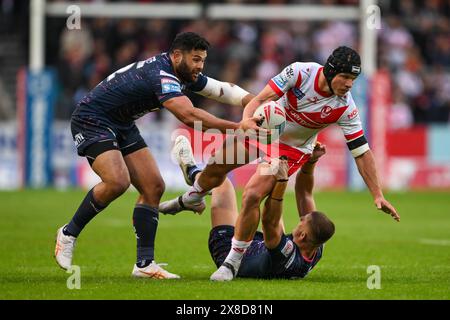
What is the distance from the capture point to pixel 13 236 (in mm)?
13094

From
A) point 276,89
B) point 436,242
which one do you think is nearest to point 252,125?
point 276,89

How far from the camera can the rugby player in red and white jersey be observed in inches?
355

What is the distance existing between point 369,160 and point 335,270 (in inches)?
50.6

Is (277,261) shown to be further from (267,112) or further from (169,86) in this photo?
(169,86)

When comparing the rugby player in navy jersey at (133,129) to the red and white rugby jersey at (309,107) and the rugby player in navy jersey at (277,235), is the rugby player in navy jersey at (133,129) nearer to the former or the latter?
the rugby player in navy jersey at (277,235)

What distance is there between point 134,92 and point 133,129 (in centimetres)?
55

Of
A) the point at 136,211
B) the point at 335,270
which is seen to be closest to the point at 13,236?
the point at 136,211

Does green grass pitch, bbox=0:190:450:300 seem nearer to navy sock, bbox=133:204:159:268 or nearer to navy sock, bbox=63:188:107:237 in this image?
navy sock, bbox=133:204:159:268

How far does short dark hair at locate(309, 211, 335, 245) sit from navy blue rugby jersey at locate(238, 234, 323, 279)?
9.3 inches

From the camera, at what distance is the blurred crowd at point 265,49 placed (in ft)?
77.1

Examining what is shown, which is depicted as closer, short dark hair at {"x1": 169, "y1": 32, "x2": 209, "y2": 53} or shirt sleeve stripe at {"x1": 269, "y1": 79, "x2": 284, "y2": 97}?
short dark hair at {"x1": 169, "y1": 32, "x2": 209, "y2": 53}

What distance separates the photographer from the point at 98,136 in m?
9.31

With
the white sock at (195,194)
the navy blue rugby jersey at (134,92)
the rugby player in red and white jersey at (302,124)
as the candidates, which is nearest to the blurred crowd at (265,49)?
the white sock at (195,194)

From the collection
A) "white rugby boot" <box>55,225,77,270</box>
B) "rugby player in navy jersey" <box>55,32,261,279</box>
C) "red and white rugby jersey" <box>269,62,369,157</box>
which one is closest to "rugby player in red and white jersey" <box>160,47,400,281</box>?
"red and white rugby jersey" <box>269,62,369,157</box>
